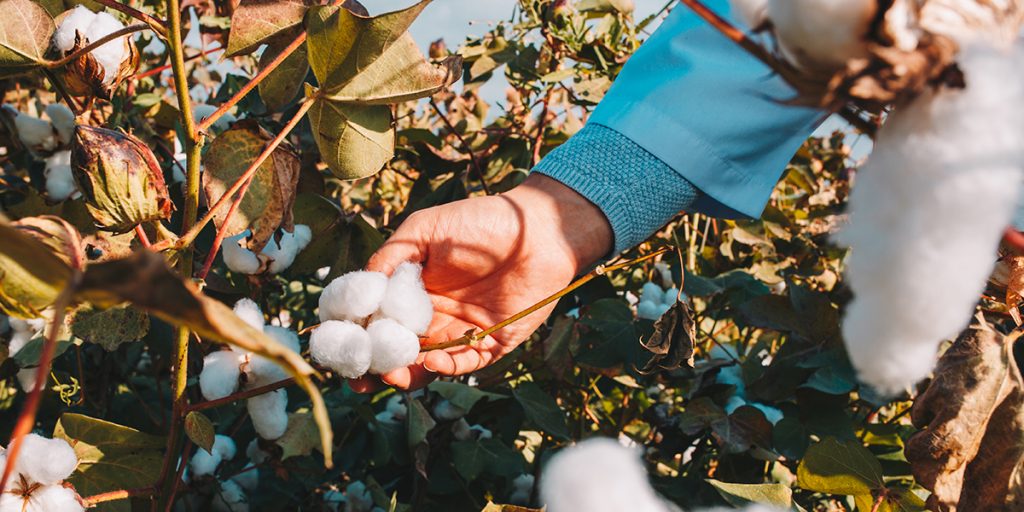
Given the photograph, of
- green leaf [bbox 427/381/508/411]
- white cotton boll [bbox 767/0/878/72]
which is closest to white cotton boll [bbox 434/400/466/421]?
green leaf [bbox 427/381/508/411]

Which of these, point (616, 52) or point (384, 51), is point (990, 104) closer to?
point (384, 51)

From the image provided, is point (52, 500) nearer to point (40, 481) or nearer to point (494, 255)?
point (40, 481)

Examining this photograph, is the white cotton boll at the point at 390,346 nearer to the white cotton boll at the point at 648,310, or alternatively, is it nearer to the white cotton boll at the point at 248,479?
the white cotton boll at the point at 248,479

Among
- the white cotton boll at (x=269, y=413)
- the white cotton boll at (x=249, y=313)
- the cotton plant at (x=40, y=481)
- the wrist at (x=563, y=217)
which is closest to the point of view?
the cotton plant at (x=40, y=481)

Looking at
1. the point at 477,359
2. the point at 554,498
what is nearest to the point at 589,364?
the point at 477,359

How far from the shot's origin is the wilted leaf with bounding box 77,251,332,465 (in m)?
0.34

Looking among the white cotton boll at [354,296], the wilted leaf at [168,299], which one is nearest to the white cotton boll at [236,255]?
the white cotton boll at [354,296]

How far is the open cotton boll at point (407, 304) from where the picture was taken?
1.00 m

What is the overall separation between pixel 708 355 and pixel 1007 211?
1319 mm

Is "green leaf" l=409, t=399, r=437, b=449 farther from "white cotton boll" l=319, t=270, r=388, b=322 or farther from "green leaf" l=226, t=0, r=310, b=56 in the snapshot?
"green leaf" l=226, t=0, r=310, b=56

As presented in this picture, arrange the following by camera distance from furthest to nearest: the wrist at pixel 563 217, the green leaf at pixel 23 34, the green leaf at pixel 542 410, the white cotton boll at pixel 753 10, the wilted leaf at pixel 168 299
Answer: the green leaf at pixel 542 410 < the wrist at pixel 563 217 < the green leaf at pixel 23 34 < the white cotton boll at pixel 753 10 < the wilted leaf at pixel 168 299

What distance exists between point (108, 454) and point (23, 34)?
0.48 meters

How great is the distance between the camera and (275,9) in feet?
3.14

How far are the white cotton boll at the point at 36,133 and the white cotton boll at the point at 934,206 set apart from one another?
1.36 metres
